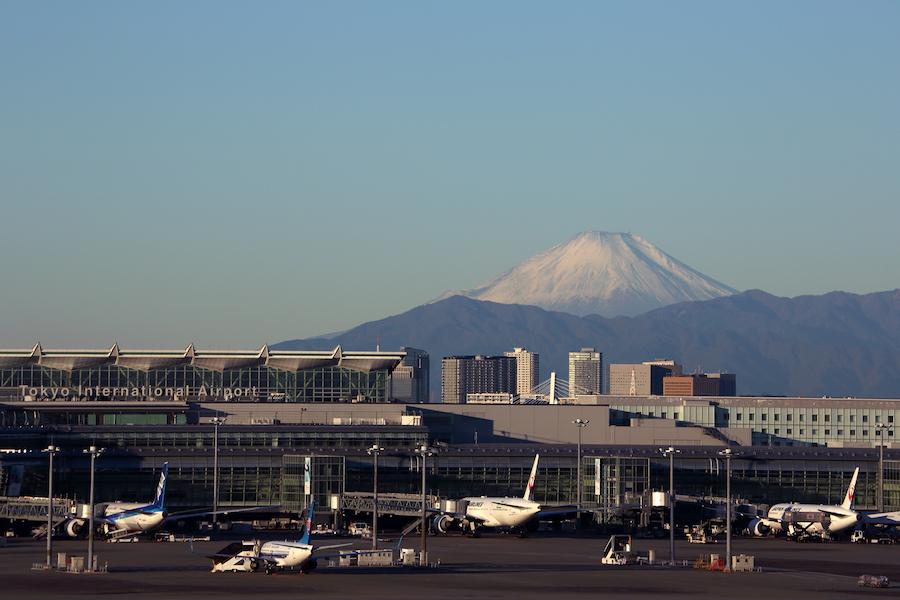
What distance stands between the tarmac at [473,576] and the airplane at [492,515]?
13.0m

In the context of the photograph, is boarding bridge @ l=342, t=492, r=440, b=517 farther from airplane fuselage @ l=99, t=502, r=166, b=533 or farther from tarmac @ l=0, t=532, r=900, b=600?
airplane fuselage @ l=99, t=502, r=166, b=533

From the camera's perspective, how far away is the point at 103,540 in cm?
15750

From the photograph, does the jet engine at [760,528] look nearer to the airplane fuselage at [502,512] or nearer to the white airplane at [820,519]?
the white airplane at [820,519]

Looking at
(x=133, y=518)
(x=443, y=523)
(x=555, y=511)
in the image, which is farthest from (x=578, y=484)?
(x=133, y=518)

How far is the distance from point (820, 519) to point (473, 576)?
6181cm

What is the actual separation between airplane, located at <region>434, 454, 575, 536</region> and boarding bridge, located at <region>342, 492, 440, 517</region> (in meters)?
3.85

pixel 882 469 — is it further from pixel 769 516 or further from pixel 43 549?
pixel 43 549

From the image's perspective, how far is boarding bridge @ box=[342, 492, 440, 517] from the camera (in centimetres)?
17562

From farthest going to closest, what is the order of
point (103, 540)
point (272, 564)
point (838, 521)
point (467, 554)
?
point (838, 521)
point (103, 540)
point (467, 554)
point (272, 564)

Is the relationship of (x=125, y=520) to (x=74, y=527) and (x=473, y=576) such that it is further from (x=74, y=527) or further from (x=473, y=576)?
(x=473, y=576)

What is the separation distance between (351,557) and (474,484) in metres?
71.7

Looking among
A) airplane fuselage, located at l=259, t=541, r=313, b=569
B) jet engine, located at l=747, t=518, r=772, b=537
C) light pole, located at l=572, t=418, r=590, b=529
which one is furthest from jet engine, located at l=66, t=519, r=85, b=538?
jet engine, located at l=747, t=518, r=772, b=537

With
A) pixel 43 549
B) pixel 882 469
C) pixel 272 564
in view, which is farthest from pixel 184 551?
pixel 882 469

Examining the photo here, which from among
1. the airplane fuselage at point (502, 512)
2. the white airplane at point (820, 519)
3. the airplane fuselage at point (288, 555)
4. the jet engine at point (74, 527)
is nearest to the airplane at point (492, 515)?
the airplane fuselage at point (502, 512)
